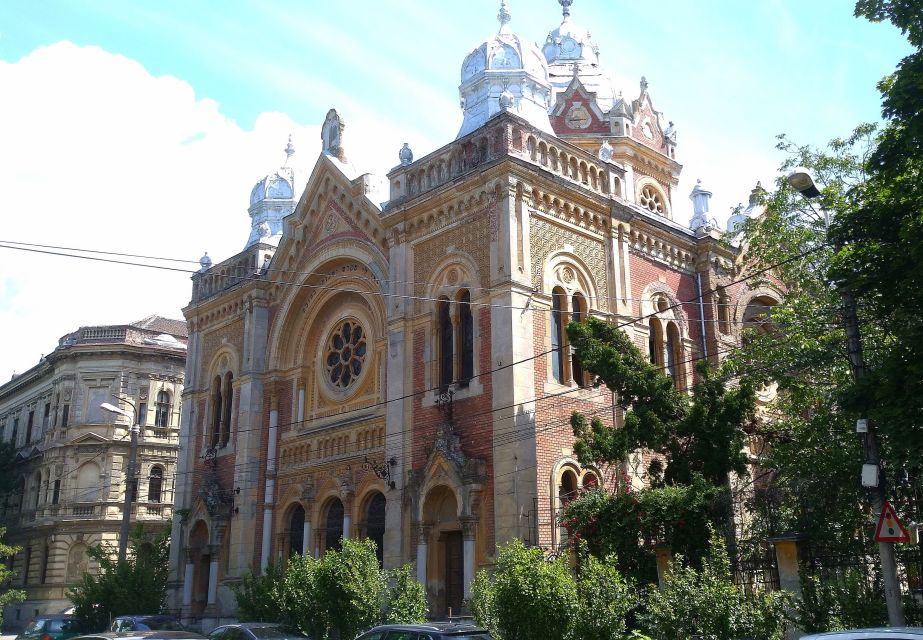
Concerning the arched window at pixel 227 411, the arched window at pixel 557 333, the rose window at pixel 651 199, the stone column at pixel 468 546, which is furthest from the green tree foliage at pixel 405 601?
the rose window at pixel 651 199

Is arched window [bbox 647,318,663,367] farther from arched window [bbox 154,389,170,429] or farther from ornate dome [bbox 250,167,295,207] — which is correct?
arched window [bbox 154,389,170,429]

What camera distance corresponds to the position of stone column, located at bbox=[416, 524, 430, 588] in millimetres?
21203

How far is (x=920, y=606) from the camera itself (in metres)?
13.2

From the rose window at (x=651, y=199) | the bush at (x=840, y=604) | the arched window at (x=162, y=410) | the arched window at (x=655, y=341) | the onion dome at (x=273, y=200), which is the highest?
the onion dome at (x=273, y=200)

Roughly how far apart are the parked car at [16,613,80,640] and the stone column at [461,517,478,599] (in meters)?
11.3

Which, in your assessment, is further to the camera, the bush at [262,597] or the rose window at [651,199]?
the rose window at [651,199]

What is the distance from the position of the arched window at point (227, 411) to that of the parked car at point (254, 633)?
1321cm

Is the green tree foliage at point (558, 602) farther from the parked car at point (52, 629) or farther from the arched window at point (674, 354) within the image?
the parked car at point (52, 629)

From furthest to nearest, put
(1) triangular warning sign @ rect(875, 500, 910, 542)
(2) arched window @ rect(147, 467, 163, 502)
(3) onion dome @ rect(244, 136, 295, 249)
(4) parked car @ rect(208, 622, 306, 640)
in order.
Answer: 1. (2) arched window @ rect(147, 467, 163, 502)
2. (3) onion dome @ rect(244, 136, 295, 249)
3. (4) parked car @ rect(208, 622, 306, 640)
4. (1) triangular warning sign @ rect(875, 500, 910, 542)

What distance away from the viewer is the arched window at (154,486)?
146ft

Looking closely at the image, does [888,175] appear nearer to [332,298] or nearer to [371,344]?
[371,344]

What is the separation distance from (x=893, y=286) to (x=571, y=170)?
11984 mm

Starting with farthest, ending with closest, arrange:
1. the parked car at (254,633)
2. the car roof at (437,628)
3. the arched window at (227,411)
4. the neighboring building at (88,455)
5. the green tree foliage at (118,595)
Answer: the neighboring building at (88,455), the arched window at (227,411), the green tree foliage at (118,595), the parked car at (254,633), the car roof at (437,628)

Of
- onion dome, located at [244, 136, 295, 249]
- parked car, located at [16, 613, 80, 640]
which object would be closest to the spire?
onion dome, located at [244, 136, 295, 249]
